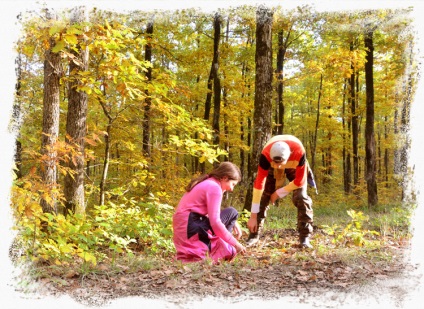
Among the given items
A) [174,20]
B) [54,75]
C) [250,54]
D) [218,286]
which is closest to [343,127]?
[250,54]

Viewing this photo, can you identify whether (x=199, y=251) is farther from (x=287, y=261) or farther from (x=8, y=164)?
(x=8, y=164)

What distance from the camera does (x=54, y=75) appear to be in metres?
6.03

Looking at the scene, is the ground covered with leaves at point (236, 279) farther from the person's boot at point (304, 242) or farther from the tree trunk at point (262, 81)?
the tree trunk at point (262, 81)

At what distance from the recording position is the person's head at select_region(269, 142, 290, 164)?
462cm

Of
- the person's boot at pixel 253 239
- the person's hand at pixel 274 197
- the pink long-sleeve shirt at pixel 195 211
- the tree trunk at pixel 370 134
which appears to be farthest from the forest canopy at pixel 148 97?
the person's hand at pixel 274 197

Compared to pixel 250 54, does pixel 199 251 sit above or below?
below

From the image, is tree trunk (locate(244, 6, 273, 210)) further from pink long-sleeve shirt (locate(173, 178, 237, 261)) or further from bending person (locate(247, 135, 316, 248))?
pink long-sleeve shirt (locate(173, 178, 237, 261))

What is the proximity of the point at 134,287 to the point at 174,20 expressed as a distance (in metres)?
10.6

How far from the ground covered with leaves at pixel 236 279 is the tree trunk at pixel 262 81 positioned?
11.8 ft

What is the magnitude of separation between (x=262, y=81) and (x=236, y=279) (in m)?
5.07

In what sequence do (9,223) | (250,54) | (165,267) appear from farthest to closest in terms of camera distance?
(250,54) → (165,267) → (9,223)

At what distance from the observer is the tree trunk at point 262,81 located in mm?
7438

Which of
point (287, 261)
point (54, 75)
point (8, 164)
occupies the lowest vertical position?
point (287, 261)

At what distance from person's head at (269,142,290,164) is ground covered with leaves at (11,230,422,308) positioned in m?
1.25
